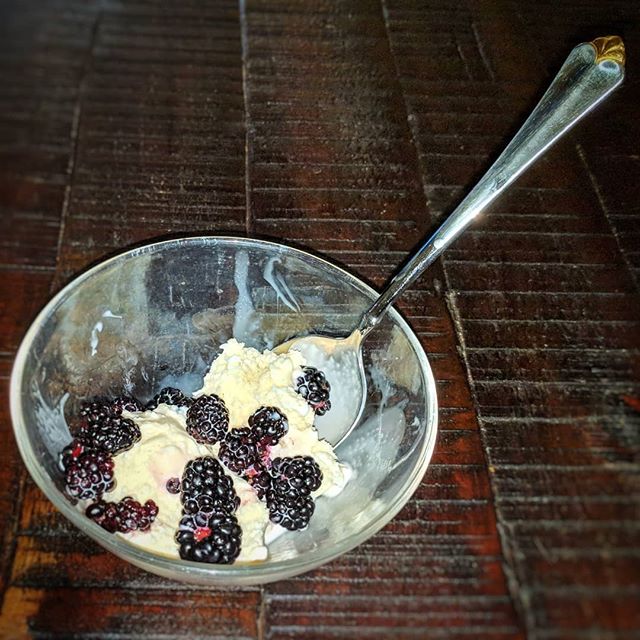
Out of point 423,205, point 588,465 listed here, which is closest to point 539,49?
point 423,205

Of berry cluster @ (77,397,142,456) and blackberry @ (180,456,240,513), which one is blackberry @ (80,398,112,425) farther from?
blackberry @ (180,456,240,513)

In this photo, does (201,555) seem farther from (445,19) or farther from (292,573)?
(445,19)

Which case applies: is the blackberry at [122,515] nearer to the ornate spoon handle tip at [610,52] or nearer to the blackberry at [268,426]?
the blackberry at [268,426]

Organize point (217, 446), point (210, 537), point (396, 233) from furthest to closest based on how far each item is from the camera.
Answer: point (396, 233) → point (217, 446) → point (210, 537)

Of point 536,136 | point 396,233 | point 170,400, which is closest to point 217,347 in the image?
point 170,400

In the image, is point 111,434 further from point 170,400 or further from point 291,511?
point 291,511

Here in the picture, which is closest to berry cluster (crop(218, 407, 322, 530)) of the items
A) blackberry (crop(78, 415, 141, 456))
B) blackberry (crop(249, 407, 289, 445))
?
blackberry (crop(249, 407, 289, 445))
